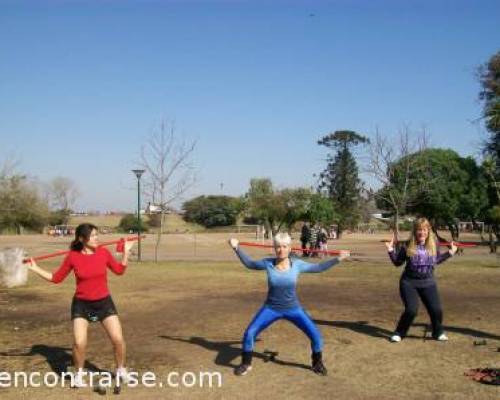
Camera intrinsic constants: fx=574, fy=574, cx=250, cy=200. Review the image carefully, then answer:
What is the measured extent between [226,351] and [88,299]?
8.02 ft

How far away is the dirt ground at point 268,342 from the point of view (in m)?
6.10

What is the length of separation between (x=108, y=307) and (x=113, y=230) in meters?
73.8

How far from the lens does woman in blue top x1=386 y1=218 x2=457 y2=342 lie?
8.23 meters

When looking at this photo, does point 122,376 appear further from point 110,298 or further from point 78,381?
point 110,298

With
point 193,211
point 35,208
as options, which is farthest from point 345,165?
point 35,208

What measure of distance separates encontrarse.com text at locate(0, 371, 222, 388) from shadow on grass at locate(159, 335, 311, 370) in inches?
24.1

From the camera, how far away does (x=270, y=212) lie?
5609 cm

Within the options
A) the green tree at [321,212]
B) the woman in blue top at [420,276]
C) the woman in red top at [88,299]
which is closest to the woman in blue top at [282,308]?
the woman in red top at [88,299]

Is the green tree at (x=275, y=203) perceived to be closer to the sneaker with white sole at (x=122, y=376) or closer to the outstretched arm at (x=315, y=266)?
the outstretched arm at (x=315, y=266)

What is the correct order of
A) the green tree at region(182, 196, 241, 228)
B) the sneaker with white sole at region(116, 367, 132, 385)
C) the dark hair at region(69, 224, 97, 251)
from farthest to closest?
the green tree at region(182, 196, 241, 228)
the dark hair at region(69, 224, 97, 251)
the sneaker with white sole at region(116, 367, 132, 385)

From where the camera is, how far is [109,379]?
6.41 meters

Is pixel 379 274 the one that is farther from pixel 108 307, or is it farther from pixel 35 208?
pixel 35 208

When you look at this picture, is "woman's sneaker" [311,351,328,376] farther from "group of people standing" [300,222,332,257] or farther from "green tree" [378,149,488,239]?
"green tree" [378,149,488,239]

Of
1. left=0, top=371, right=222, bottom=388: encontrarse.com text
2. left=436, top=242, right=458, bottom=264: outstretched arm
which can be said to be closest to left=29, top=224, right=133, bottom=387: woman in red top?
left=0, top=371, right=222, bottom=388: encontrarse.com text
